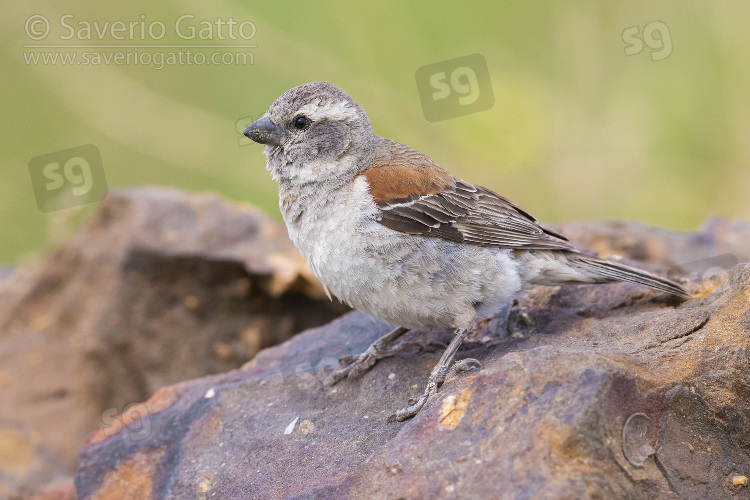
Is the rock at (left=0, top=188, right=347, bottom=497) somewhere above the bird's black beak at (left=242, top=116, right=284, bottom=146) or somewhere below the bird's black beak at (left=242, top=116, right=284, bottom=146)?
below

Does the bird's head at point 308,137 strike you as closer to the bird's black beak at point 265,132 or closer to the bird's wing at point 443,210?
the bird's black beak at point 265,132

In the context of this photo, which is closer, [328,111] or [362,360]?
[362,360]

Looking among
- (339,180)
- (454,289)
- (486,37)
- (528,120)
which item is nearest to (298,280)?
(339,180)

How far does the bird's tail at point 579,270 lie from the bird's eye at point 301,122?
5.28 ft

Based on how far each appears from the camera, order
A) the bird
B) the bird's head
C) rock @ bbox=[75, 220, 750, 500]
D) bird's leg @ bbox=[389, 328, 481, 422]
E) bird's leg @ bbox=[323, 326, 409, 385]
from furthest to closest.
Answer: the bird's head
bird's leg @ bbox=[323, 326, 409, 385]
the bird
bird's leg @ bbox=[389, 328, 481, 422]
rock @ bbox=[75, 220, 750, 500]

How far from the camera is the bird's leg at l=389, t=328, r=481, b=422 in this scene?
12.2 feet

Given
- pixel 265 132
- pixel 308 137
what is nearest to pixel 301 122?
pixel 308 137

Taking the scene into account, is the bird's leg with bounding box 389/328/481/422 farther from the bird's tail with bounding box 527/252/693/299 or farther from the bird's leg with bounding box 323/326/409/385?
the bird's tail with bounding box 527/252/693/299

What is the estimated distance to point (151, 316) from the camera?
20.4 feet

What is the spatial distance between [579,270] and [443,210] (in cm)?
→ 88

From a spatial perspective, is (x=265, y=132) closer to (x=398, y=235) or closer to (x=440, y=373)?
(x=398, y=235)

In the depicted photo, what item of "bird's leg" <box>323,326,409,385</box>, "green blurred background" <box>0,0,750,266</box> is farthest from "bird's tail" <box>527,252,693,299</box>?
"green blurred background" <box>0,0,750,266</box>

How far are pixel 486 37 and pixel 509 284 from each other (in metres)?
4.01

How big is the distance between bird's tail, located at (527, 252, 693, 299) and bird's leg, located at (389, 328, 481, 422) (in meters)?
0.64
